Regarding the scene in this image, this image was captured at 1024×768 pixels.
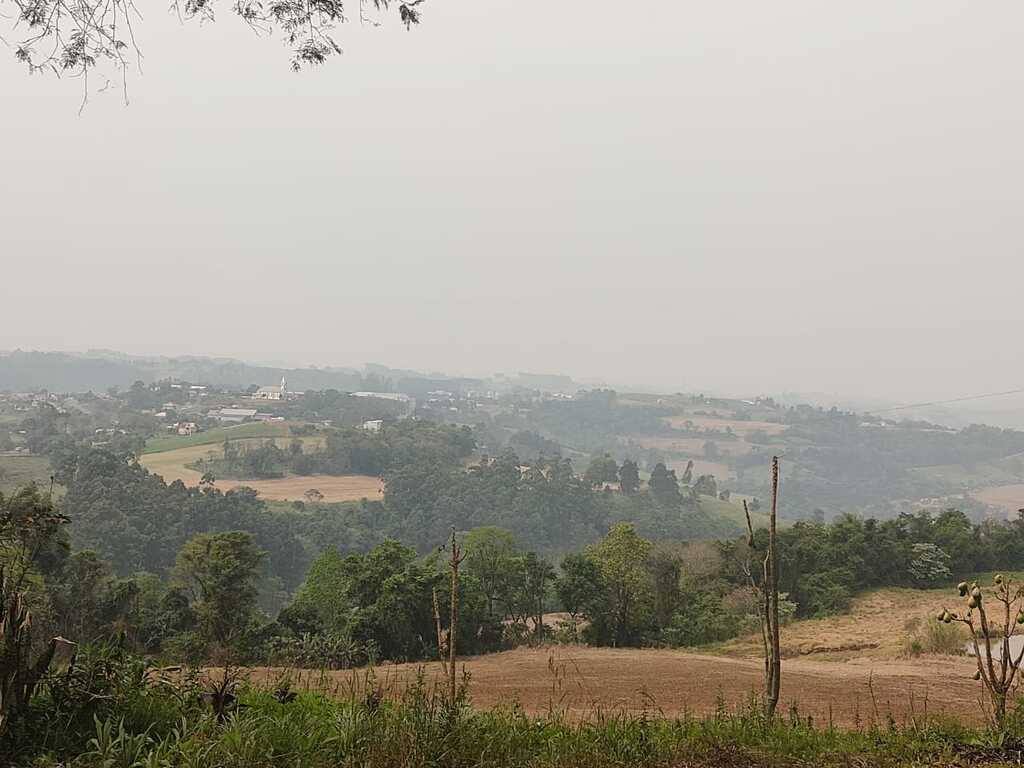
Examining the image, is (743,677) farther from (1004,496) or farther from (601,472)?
(1004,496)

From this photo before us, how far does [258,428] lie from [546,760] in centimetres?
9580

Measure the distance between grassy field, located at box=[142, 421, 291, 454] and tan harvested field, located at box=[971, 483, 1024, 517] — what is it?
99.1m

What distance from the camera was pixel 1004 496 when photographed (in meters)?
94.6

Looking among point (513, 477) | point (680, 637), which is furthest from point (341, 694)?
point (513, 477)

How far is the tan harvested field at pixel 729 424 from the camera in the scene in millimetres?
131375

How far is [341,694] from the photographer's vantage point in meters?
4.89

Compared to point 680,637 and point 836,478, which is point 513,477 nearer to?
point 680,637

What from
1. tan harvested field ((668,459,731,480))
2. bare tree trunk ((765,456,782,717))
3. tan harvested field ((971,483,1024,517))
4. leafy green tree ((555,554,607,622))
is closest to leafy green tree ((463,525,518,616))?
leafy green tree ((555,554,607,622))

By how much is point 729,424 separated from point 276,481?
328 feet

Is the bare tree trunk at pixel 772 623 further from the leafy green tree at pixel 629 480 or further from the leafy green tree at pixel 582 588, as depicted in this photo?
the leafy green tree at pixel 629 480

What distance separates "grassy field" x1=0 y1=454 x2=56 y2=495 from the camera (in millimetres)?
51809

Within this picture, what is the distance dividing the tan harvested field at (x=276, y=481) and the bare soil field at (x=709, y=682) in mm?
53297

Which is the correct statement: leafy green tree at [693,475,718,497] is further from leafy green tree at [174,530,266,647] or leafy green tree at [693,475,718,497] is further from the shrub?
leafy green tree at [174,530,266,647]

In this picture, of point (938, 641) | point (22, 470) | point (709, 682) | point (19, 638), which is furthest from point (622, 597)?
point (22, 470)
